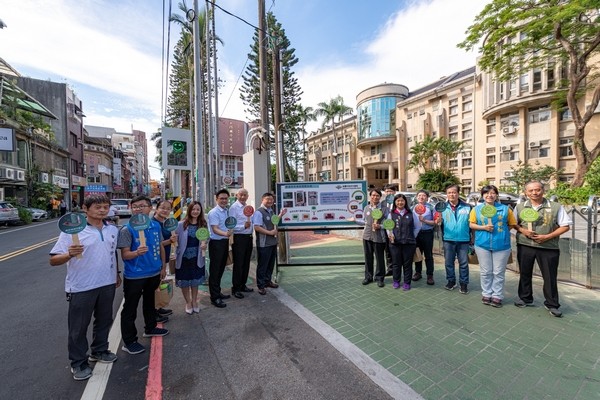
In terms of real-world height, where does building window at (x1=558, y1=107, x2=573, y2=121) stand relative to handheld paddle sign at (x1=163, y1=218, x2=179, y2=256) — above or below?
above

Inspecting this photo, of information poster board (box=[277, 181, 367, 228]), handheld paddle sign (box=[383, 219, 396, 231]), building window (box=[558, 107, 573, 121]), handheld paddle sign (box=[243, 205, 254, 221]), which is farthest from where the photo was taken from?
building window (box=[558, 107, 573, 121])

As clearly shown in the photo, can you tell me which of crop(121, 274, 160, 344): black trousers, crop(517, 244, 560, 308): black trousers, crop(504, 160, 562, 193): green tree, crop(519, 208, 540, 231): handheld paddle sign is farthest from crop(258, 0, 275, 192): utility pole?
crop(504, 160, 562, 193): green tree

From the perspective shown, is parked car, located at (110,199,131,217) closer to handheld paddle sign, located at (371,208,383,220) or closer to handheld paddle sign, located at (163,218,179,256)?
handheld paddle sign, located at (163,218,179,256)

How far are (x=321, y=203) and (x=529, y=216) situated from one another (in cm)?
337

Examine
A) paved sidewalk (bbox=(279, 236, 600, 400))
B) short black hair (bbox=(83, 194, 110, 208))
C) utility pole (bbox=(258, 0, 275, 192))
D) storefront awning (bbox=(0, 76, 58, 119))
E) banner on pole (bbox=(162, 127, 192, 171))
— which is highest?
storefront awning (bbox=(0, 76, 58, 119))

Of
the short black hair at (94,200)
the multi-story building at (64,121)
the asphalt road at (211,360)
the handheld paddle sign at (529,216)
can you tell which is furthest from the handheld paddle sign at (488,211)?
the multi-story building at (64,121)

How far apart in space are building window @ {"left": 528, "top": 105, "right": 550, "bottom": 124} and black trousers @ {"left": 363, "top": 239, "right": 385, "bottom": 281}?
31307 millimetres

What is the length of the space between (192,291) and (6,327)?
8.23 feet

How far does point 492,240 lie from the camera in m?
4.05

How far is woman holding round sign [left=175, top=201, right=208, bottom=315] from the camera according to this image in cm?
397

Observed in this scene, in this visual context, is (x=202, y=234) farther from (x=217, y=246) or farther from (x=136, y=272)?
(x=136, y=272)

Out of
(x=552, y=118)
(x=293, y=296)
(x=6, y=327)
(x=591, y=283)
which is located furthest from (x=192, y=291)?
(x=552, y=118)

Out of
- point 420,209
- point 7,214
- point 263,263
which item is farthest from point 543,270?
point 7,214

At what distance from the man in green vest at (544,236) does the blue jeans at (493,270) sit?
0.93 feet
